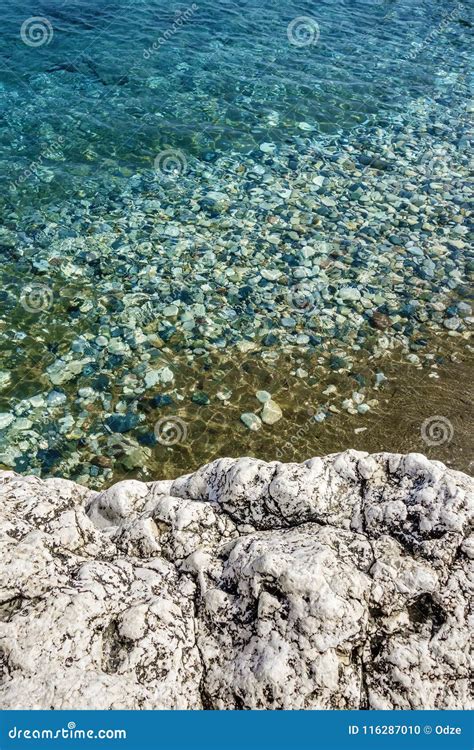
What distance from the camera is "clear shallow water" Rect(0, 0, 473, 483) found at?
13.2m

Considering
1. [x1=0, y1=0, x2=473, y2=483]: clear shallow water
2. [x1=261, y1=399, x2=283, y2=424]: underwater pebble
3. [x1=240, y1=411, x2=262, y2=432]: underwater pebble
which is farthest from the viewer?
[x1=0, y1=0, x2=473, y2=483]: clear shallow water

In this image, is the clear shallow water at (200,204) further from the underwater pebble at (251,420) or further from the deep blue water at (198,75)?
the underwater pebble at (251,420)

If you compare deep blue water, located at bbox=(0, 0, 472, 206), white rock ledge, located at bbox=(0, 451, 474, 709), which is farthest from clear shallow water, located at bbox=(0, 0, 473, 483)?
white rock ledge, located at bbox=(0, 451, 474, 709)

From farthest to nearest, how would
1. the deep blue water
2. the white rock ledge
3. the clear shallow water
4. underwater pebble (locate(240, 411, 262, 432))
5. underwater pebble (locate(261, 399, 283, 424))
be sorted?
the deep blue water
the clear shallow water
underwater pebble (locate(261, 399, 283, 424))
underwater pebble (locate(240, 411, 262, 432))
the white rock ledge

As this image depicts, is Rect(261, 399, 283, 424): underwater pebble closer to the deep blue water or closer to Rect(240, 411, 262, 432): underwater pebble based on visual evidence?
Rect(240, 411, 262, 432): underwater pebble

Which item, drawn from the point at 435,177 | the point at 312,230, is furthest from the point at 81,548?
the point at 435,177

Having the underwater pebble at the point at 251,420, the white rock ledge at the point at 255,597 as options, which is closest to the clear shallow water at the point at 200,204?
the underwater pebble at the point at 251,420

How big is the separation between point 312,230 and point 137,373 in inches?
284

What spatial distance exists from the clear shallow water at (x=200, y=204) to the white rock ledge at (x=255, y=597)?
542 cm

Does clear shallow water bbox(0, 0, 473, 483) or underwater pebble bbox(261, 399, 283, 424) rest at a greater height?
clear shallow water bbox(0, 0, 473, 483)

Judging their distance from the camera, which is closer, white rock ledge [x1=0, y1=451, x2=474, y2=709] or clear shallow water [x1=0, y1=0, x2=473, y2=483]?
white rock ledge [x1=0, y1=451, x2=474, y2=709]

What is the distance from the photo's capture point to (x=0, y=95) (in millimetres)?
22812

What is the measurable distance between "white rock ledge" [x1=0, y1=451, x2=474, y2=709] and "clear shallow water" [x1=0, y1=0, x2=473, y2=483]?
5422 mm

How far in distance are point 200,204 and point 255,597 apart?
14.6 meters
